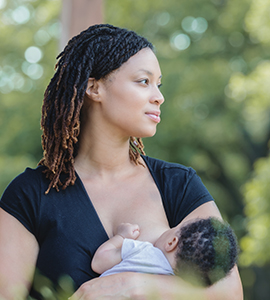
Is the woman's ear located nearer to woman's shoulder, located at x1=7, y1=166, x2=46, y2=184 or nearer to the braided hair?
the braided hair

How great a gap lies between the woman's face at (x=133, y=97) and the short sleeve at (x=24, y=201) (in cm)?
45

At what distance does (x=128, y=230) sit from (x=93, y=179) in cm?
37

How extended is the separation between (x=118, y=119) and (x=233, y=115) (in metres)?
9.52

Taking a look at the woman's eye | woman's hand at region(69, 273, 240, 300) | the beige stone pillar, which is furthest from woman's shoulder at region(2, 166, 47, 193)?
the beige stone pillar

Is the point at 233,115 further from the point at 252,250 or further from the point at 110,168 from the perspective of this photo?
the point at 110,168

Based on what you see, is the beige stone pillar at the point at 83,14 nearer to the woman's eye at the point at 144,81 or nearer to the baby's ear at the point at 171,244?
the woman's eye at the point at 144,81

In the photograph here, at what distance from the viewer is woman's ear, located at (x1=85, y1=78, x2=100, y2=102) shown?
2088 millimetres

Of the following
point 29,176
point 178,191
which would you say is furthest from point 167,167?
point 29,176

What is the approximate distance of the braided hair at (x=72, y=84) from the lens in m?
2.05

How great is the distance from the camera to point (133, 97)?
1.99 meters

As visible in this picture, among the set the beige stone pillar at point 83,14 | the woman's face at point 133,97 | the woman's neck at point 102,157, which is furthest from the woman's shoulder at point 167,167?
the beige stone pillar at point 83,14

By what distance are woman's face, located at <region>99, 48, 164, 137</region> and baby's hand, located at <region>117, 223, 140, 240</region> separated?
0.40 m

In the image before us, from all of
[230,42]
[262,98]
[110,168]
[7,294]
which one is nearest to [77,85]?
[110,168]

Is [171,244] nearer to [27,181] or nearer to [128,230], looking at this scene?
[128,230]
